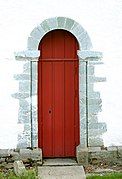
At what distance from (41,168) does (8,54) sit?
7.92 feet

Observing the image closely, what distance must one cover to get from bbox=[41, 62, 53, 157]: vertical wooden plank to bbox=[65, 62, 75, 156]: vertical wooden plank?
1.12 feet

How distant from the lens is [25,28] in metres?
11.4

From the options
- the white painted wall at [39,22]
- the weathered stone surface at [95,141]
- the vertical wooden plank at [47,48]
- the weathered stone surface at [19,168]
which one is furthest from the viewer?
the vertical wooden plank at [47,48]

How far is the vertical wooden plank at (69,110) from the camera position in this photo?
38.8 ft

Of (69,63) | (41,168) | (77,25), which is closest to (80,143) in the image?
(41,168)

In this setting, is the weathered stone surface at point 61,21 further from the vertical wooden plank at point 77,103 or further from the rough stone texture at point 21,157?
the rough stone texture at point 21,157

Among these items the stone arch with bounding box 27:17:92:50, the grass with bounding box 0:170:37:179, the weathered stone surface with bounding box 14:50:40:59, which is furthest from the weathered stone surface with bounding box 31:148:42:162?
the stone arch with bounding box 27:17:92:50

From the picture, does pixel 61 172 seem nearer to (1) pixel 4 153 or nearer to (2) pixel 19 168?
(2) pixel 19 168

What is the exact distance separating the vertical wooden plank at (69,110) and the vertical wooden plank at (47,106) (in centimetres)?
34

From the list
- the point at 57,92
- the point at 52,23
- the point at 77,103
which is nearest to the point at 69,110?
the point at 77,103

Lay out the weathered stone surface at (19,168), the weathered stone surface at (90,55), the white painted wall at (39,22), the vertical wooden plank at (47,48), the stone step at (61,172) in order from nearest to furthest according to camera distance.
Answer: the weathered stone surface at (19,168) < the stone step at (61,172) < the white painted wall at (39,22) < the weathered stone surface at (90,55) < the vertical wooden plank at (47,48)

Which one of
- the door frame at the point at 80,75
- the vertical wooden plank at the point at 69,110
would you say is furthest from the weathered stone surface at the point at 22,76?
the vertical wooden plank at the point at 69,110

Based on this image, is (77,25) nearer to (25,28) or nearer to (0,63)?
(25,28)

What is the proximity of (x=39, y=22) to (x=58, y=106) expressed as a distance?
1.83m
